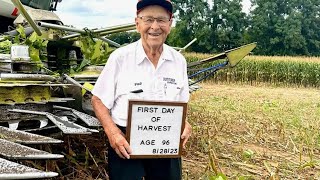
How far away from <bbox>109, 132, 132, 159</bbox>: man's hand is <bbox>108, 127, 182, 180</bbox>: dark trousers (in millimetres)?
92

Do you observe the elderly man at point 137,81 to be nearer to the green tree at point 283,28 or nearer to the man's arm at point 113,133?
the man's arm at point 113,133

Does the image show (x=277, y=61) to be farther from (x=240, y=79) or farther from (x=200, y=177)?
Result: (x=200, y=177)

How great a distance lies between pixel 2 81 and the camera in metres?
3.36

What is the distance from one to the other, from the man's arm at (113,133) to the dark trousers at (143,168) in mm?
87

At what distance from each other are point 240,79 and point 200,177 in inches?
800

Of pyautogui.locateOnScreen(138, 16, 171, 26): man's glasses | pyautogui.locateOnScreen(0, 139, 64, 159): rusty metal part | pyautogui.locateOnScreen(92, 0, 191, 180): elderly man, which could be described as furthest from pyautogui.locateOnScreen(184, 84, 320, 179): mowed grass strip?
pyautogui.locateOnScreen(0, 139, 64, 159): rusty metal part

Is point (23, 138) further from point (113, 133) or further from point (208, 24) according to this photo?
point (208, 24)

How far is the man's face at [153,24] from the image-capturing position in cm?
228

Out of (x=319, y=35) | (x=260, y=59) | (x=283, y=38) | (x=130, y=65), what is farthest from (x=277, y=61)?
(x=319, y=35)

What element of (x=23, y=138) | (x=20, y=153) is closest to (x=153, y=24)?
(x=20, y=153)

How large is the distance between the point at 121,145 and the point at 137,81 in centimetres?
33

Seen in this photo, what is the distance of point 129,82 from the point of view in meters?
2.31

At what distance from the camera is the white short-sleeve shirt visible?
7.59ft

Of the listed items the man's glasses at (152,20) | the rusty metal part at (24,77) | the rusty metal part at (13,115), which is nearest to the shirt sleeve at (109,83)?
the man's glasses at (152,20)
